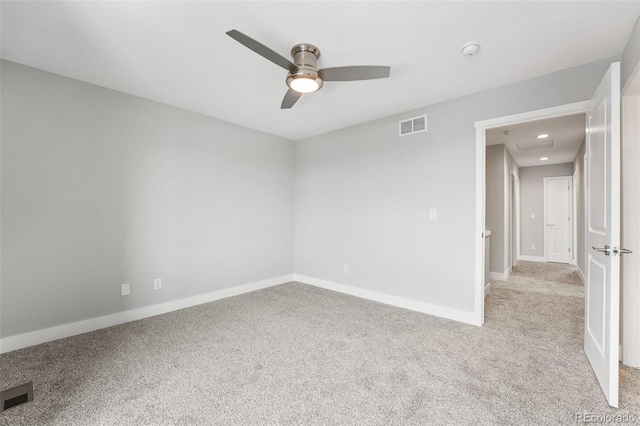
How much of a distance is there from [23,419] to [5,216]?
5.58 ft

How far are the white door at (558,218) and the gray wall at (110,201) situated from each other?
Result: 23.5 ft

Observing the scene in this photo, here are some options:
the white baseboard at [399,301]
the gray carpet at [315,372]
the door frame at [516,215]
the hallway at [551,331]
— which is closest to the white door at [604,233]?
the hallway at [551,331]

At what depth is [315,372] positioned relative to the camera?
208cm

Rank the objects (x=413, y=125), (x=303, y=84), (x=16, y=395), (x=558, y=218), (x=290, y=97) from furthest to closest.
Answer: (x=558, y=218) < (x=413, y=125) < (x=290, y=97) < (x=303, y=84) < (x=16, y=395)

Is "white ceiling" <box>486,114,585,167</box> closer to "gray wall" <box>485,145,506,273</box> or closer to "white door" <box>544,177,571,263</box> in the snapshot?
"gray wall" <box>485,145,506,273</box>

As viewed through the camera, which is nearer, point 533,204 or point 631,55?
point 631,55

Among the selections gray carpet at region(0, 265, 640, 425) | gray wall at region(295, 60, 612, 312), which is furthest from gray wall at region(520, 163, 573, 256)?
gray wall at region(295, 60, 612, 312)

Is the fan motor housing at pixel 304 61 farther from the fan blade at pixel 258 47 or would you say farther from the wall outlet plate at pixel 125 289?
the wall outlet plate at pixel 125 289

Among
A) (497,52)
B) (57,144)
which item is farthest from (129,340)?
(497,52)

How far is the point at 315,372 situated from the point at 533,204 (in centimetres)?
770

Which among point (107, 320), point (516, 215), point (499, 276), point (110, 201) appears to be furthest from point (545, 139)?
point (107, 320)

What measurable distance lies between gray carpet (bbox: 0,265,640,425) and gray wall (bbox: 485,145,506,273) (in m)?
1.82

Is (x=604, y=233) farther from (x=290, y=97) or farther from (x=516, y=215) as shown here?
(x=516, y=215)

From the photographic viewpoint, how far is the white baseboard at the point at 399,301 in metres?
3.08
